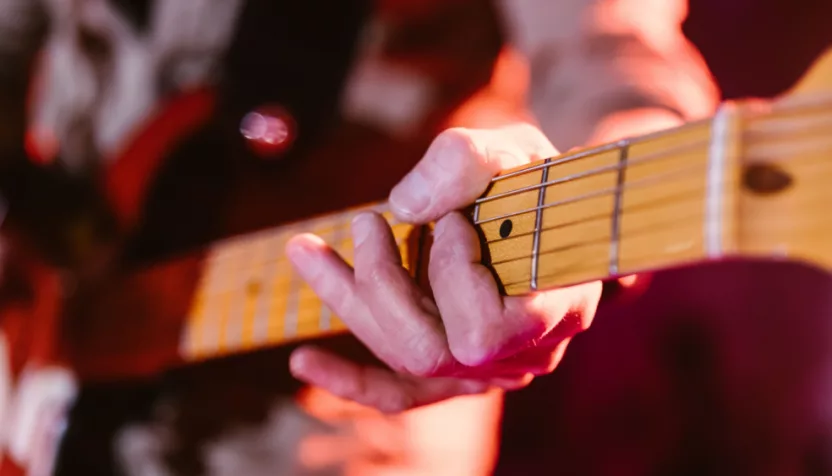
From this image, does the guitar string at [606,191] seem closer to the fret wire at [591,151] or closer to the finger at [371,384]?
the fret wire at [591,151]

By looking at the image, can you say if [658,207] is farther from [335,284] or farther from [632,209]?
[335,284]

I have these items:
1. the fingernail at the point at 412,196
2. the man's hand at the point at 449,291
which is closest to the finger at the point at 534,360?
the man's hand at the point at 449,291

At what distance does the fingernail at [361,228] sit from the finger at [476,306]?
0.04 metres

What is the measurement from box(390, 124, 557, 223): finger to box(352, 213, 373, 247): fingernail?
20 mm

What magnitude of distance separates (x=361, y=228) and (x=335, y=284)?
0.04 m

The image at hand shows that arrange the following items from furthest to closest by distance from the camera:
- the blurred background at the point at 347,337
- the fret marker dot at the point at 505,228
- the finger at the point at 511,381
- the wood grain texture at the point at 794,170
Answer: the blurred background at the point at 347,337 < the finger at the point at 511,381 < the fret marker dot at the point at 505,228 < the wood grain texture at the point at 794,170

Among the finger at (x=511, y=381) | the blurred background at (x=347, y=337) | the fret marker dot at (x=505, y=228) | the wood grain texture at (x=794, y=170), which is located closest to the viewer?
the wood grain texture at (x=794, y=170)

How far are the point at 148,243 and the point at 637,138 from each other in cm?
61

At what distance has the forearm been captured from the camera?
1.67 feet

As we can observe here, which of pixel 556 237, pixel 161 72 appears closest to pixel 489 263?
pixel 556 237

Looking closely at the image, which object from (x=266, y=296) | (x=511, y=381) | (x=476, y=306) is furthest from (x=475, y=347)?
(x=266, y=296)

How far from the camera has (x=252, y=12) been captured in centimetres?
87

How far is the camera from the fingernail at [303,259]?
0.42 meters

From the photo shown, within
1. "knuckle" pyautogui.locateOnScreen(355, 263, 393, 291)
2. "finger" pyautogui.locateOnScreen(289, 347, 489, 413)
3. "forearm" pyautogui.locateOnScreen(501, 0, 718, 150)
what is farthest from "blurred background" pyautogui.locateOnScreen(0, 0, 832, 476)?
"knuckle" pyautogui.locateOnScreen(355, 263, 393, 291)
